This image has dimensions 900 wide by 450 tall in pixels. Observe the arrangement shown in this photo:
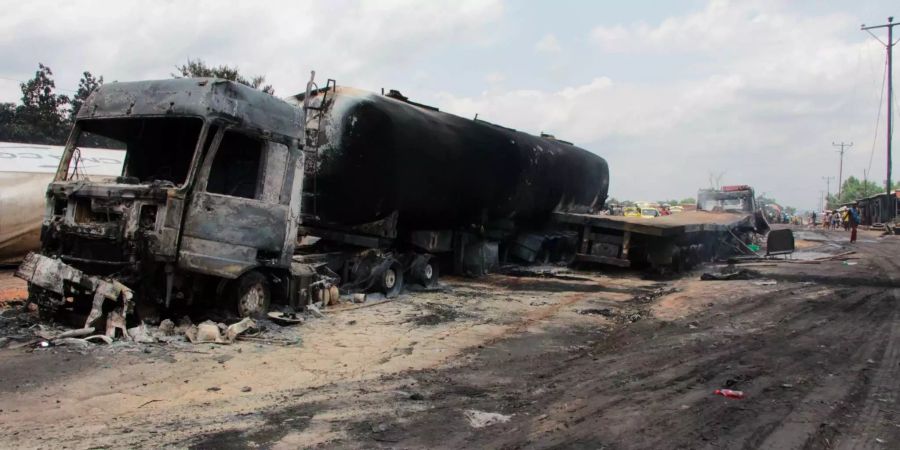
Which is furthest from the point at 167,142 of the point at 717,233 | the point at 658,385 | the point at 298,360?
the point at 717,233

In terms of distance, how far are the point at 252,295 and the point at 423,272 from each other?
4624 millimetres

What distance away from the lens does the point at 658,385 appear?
524 cm

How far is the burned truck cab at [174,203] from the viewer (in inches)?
249

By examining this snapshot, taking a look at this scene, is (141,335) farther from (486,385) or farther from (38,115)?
(38,115)

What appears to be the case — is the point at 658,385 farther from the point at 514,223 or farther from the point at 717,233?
the point at 717,233

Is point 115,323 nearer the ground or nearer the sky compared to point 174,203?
nearer the ground

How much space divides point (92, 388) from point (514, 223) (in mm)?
11863

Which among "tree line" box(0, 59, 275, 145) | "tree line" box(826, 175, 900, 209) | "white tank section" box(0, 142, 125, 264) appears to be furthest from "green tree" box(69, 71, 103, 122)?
"tree line" box(826, 175, 900, 209)

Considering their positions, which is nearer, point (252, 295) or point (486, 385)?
point (486, 385)

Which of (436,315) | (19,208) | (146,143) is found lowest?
(436,315)

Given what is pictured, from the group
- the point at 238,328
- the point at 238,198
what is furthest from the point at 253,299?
the point at 238,198

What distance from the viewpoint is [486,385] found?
532cm

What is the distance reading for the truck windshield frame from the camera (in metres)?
6.96

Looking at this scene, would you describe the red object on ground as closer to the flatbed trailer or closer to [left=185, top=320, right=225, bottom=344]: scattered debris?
[left=185, top=320, right=225, bottom=344]: scattered debris
